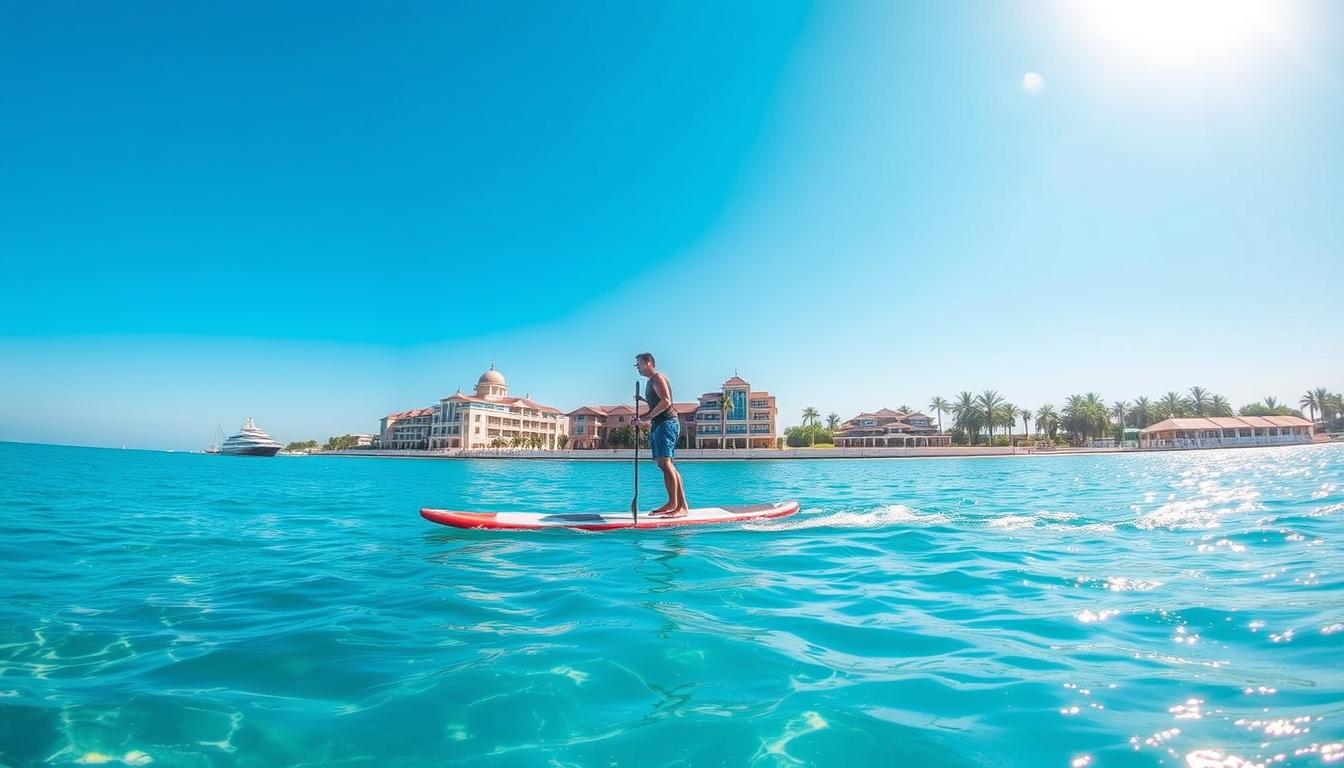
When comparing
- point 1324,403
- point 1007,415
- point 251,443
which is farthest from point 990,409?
point 251,443

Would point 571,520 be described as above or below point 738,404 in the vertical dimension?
below

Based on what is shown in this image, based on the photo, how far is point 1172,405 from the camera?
359ft

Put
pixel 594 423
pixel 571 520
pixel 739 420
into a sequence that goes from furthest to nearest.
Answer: pixel 594 423
pixel 739 420
pixel 571 520

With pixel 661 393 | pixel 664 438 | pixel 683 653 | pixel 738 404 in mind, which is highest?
pixel 738 404

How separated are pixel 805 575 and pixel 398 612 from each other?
12.1ft

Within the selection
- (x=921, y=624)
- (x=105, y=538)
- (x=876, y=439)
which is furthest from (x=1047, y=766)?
(x=876, y=439)

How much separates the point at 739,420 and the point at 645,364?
75390 mm

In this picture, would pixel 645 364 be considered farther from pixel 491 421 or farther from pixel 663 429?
pixel 491 421

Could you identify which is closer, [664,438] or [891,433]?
[664,438]

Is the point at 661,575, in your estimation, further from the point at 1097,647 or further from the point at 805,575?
the point at 1097,647

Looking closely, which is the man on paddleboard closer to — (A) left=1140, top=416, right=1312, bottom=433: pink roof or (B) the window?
(B) the window

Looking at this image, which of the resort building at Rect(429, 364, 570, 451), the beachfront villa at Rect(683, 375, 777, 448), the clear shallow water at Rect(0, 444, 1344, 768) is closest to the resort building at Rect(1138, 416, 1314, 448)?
the beachfront villa at Rect(683, 375, 777, 448)

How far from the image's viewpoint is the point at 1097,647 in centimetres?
355

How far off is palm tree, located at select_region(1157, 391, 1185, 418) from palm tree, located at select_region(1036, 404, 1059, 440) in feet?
76.7
